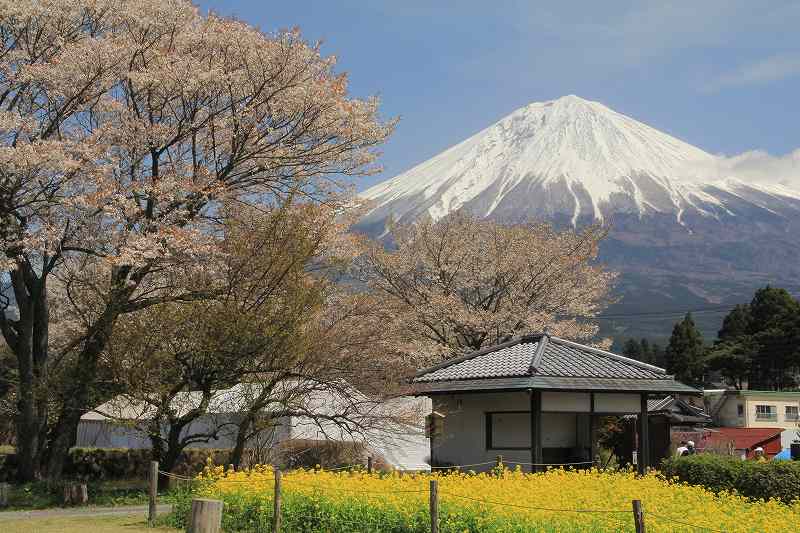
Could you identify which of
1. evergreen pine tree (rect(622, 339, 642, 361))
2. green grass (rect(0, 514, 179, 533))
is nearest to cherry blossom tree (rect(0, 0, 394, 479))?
green grass (rect(0, 514, 179, 533))

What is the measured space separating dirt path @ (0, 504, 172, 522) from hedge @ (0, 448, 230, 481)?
8877 millimetres

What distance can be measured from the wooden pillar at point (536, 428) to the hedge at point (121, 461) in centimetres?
1068

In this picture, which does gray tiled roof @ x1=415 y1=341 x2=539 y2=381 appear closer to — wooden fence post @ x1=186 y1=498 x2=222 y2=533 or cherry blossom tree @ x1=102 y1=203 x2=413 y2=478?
cherry blossom tree @ x1=102 y1=203 x2=413 y2=478

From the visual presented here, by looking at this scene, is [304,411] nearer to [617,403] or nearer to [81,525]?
[81,525]

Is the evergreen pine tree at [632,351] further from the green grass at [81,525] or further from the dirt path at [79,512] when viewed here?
the green grass at [81,525]

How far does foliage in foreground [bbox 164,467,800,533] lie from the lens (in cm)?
1084

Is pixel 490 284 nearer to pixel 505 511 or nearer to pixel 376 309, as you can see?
pixel 376 309

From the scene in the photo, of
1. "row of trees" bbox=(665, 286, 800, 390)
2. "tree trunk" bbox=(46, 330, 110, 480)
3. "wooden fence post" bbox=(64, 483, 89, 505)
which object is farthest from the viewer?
"row of trees" bbox=(665, 286, 800, 390)

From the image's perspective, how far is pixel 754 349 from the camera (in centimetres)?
7944

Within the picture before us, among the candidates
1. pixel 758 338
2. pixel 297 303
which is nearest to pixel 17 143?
pixel 297 303

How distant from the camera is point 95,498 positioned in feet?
59.1

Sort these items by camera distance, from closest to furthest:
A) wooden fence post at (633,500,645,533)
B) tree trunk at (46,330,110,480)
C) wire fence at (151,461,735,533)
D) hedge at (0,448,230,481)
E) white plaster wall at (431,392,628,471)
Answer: wooden fence post at (633,500,645,533)
wire fence at (151,461,735,533)
tree trunk at (46,330,110,480)
white plaster wall at (431,392,628,471)
hedge at (0,448,230,481)

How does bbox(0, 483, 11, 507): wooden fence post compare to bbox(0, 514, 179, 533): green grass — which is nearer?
bbox(0, 514, 179, 533): green grass

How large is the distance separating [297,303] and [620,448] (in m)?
17.3
